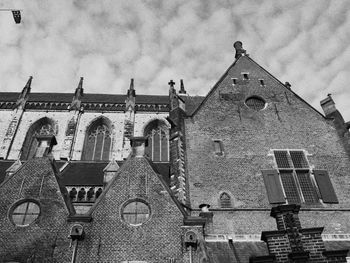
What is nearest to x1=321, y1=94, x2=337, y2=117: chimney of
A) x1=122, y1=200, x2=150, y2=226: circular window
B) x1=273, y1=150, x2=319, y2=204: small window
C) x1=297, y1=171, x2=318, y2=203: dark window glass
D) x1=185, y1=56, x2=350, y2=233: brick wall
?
x1=185, y1=56, x2=350, y2=233: brick wall

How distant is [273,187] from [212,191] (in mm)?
2133

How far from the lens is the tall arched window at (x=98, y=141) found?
2761 centimetres

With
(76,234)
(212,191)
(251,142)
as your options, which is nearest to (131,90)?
(251,142)

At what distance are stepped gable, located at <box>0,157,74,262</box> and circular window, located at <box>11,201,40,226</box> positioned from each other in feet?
0.11

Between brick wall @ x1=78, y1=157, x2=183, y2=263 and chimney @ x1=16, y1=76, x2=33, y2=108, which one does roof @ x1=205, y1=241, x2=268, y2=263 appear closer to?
brick wall @ x1=78, y1=157, x2=183, y2=263

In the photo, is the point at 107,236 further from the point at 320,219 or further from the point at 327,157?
the point at 327,157

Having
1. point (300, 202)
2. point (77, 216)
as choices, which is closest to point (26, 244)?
point (77, 216)

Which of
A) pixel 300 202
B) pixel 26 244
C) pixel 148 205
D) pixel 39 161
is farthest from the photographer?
pixel 300 202

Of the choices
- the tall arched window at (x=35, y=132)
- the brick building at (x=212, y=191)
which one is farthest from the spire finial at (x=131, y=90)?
the brick building at (x=212, y=191)

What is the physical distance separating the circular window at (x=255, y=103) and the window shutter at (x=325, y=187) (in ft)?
12.2

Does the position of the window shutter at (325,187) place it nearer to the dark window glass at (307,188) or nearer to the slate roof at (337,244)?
the dark window glass at (307,188)

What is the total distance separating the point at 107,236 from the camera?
9609 mm

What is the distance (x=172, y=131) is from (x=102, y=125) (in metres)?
16.7

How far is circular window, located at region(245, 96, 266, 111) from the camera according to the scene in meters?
15.6
